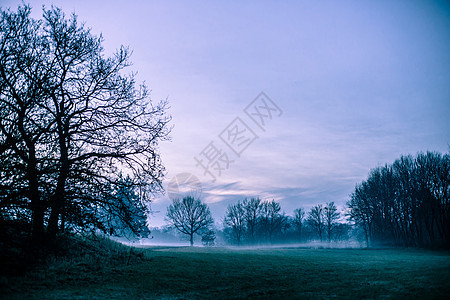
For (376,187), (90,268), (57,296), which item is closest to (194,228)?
A: (376,187)

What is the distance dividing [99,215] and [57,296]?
3720 millimetres

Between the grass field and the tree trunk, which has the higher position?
the tree trunk

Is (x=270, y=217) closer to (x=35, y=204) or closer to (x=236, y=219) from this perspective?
(x=236, y=219)

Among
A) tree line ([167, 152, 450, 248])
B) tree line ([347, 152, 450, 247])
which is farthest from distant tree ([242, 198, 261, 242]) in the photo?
tree line ([347, 152, 450, 247])

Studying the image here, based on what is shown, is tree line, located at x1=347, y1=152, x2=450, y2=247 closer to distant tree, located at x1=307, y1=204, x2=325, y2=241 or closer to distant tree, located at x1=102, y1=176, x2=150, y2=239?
distant tree, located at x1=307, y1=204, x2=325, y2=241

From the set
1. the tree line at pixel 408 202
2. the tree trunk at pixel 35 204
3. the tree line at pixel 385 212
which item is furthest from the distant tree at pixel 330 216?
the tree trunk at pixel 35 204

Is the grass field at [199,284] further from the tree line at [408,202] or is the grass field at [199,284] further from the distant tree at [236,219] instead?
the distant tree at [236,219]

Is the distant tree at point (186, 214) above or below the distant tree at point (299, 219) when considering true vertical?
above

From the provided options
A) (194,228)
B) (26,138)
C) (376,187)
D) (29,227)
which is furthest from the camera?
(194,228)

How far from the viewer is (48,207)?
8500 millimetres

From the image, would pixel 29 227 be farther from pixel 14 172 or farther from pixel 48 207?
pixel 14 172

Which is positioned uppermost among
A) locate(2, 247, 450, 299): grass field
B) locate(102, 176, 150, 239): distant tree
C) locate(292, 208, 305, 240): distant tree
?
locate(102, 176, 150, 239): distant tree

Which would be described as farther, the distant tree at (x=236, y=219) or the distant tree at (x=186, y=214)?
the distant tree at (x=236, y=219)

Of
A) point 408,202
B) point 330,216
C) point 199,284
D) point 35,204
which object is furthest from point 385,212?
point 35,204
